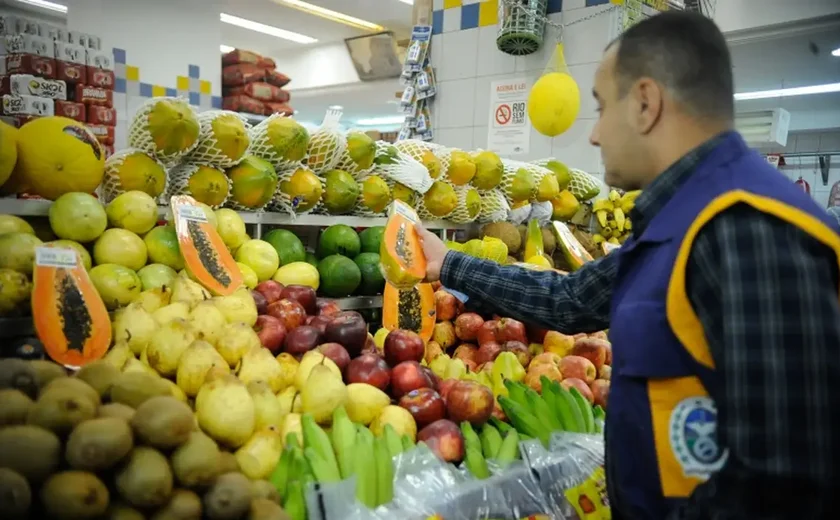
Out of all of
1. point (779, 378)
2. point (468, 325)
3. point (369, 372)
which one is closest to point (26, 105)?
point (468, 325)

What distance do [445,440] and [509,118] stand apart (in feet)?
12.2

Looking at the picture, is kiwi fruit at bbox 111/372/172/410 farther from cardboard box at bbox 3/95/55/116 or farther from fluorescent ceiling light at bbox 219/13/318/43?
fluorescent ceiling light at bbox 219/13/318/43

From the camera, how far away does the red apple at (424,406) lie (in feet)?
6.02

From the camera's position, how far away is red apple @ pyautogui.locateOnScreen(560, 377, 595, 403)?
2275 millimetres

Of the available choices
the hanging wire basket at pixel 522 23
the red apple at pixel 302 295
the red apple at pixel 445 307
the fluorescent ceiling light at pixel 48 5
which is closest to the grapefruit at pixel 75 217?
the red apple at pixel 302 295

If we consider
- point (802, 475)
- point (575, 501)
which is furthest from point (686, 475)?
point (575, 501)

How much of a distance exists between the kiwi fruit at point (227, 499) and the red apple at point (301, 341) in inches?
32.5

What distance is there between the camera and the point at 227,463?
1.31 metres

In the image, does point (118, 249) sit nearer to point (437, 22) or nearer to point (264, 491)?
point (264, 491)

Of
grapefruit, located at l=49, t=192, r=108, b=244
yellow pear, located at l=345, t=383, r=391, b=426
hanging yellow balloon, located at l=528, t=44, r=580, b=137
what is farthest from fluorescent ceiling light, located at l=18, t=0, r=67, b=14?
yellow pear, located at l=345, t=383, r=391, b=426

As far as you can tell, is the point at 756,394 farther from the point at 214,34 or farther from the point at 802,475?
the point at 214,34

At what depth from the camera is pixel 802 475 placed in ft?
2.94

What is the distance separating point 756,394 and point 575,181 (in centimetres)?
332

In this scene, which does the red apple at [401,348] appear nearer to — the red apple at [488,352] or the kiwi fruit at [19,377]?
the red apple at [488,352]
